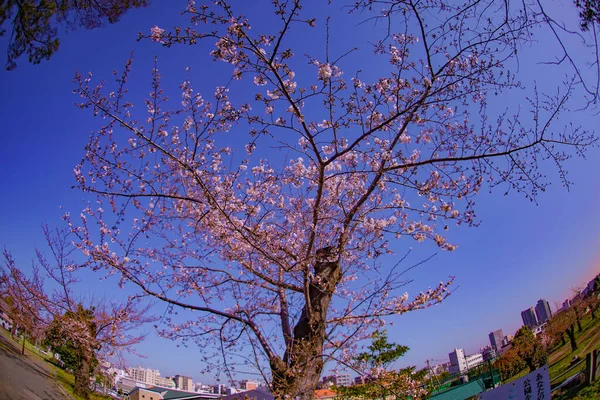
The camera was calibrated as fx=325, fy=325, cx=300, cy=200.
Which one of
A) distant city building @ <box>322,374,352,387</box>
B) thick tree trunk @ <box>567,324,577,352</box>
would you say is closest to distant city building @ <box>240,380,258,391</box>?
distant city building @ <box>322,374,352,387</box>

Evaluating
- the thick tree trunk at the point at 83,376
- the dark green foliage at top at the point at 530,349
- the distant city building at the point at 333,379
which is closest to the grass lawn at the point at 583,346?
the dark green foliage at top at the point at 530,349

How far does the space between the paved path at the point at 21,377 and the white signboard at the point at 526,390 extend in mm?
6172

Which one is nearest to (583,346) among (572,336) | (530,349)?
(572,336)

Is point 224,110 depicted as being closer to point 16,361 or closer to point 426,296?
point 16,361

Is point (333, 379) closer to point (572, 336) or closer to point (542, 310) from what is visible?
point (572, 336)

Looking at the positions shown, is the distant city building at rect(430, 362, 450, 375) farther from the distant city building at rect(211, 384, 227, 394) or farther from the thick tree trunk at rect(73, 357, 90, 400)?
the thick tree trunk at rect(73, 357, 90, 400)

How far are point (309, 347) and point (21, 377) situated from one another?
2.71 meters

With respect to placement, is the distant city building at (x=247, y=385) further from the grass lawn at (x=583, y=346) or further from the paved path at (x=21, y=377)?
the grass lawn at (x=583, y=346)

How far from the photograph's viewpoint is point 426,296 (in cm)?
464

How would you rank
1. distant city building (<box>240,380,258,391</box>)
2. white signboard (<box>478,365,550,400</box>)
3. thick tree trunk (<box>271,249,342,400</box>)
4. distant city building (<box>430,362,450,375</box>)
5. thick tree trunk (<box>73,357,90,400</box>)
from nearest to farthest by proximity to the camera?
thick tree trunk (<box>73,357,90,400</box>)
thick tree trunk (<box>271,249,342,400</box>)
distant city building (<box>240,380,258,391</box>)
distant city building (<box>430,362,450,375</box>)
white signboard (<box>478,365,550,400</box>)

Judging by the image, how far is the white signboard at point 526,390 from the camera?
5441 millimetres

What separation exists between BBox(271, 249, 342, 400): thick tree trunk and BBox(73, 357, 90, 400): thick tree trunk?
6.53 ft

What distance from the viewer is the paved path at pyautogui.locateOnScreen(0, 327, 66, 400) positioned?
53.7 inches

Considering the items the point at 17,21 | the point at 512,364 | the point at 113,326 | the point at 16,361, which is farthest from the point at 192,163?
the point at 512,364
